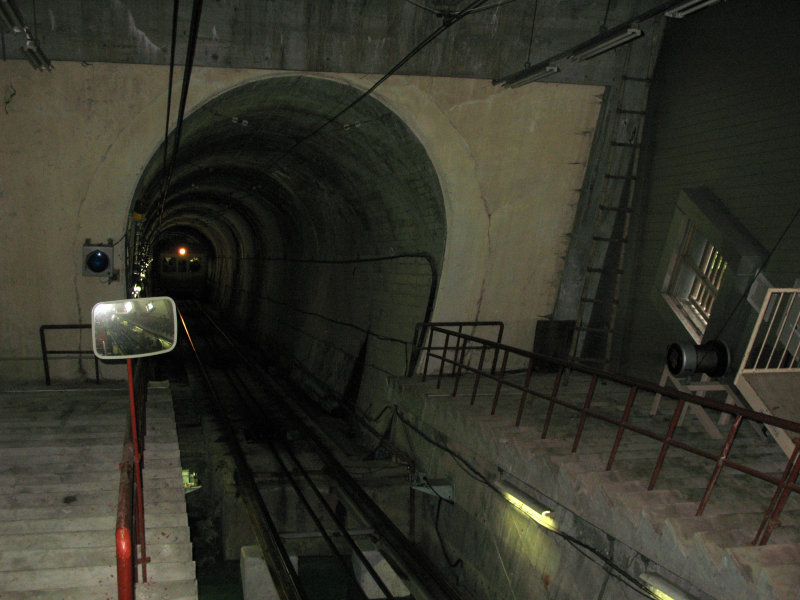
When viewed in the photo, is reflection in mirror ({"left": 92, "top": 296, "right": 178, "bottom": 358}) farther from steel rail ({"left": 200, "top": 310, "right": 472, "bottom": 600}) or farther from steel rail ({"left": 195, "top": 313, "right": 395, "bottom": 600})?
steel rail ({"left": 200, "top": 310, "right": 472, "bottom": 600})

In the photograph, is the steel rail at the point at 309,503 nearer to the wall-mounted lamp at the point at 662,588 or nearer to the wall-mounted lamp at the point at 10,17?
the wall-mounted lamp at the point at 662,588

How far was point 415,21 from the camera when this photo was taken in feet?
24.0

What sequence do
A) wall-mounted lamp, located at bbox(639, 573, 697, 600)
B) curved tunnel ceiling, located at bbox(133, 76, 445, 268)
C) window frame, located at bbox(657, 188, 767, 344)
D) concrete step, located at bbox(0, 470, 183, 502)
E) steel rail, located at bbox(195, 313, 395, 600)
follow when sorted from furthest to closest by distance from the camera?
curved tunnel ceiling, located at bbox(133, 76, 445, 268), window frame, located at bbox(657, 188, 767, 344), steel rail, located at bbox(195, 313, 395, 600), concrete step, located at bbox(0, 470, 183, 502), wall-mounted lamp, located at bbox(639, 573, 697, 600)

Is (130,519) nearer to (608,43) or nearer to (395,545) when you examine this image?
(395,545)

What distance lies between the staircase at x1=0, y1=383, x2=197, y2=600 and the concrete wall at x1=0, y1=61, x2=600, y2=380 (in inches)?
63.5

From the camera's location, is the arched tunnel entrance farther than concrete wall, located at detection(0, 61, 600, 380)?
Yes

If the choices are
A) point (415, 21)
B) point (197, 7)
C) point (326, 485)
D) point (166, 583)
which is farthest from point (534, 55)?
point (166, 583)

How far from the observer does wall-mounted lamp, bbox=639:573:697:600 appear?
3.76 meters

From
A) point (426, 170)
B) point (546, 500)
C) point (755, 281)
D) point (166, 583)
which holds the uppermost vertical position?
point (426, 170)

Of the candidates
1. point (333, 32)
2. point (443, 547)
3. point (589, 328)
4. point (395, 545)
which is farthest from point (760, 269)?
point (333, 32)

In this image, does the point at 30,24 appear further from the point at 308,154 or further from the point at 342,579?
the point at 342,579

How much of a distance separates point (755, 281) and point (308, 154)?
26.6 feet

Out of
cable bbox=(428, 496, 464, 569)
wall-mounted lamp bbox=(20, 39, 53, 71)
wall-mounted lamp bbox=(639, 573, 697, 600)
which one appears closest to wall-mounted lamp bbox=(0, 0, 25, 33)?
wall-mounted lamp bbox=(20, 39, 53, 71)

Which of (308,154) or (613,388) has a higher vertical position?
(308,154)
